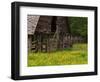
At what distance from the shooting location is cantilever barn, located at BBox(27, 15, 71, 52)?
1.23 m

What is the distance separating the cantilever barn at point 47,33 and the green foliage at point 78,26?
0.08 feet

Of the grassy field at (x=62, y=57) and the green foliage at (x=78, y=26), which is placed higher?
the green foliage at (x=78, y=26)

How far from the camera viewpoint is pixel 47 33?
126 centimetres

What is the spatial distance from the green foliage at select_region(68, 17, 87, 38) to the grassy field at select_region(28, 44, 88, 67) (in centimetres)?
5

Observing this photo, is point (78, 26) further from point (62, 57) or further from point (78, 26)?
point (62, 57)

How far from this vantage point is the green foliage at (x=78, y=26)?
131 cm

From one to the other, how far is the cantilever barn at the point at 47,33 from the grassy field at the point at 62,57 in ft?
0.07

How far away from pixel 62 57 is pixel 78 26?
156 millimetres

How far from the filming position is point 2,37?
4.02 feet

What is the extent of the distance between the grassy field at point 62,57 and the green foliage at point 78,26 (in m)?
0.05

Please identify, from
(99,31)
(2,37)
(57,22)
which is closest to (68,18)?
(57,22)

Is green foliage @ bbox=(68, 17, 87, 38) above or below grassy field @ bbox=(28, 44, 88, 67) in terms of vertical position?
above

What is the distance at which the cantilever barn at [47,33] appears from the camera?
4.04ft

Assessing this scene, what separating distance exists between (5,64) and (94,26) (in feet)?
1.40
